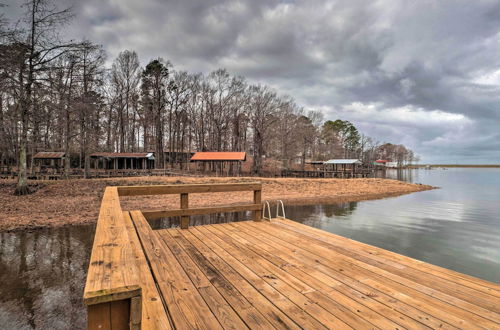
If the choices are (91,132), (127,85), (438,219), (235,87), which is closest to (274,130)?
(235,87)

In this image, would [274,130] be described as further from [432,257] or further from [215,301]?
[215,301]

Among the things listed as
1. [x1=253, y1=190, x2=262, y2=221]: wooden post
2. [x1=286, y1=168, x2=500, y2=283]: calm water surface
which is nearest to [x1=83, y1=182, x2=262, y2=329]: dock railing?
[x1=253, y1=190, x2=262, y2=221]: wooden post

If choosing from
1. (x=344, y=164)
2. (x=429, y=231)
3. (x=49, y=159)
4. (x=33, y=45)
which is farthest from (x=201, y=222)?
(x=344, y=164)

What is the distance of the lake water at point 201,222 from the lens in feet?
14.4

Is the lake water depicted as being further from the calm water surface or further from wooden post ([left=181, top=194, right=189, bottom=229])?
wooden post ([left=181, top=194, right=189, bottom=229])

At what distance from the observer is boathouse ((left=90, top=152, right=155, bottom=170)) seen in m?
39.2

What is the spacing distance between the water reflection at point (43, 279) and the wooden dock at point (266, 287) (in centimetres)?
Result: 181

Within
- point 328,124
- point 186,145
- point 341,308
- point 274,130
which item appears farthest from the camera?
point 328,124

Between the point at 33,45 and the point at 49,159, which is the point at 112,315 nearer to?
the point at 33,45

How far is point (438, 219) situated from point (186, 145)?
49.5 metres

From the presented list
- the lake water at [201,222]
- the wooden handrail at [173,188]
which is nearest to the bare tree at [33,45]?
the lake water at [201,222]

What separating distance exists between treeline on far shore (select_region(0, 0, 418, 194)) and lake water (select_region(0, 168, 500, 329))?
39.9 feet

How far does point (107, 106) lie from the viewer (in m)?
39.2

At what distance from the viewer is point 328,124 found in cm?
7800
